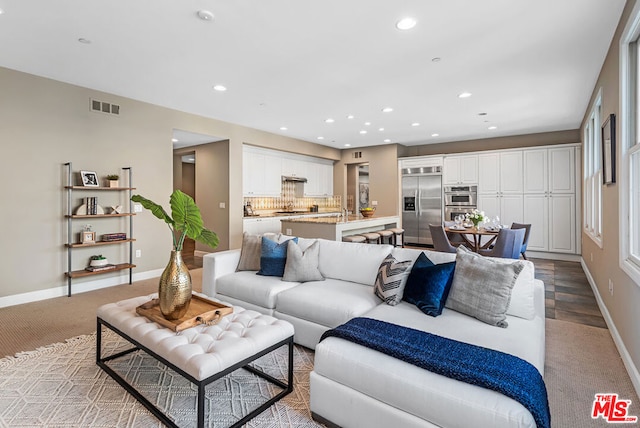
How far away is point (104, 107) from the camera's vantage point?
458 centimetres

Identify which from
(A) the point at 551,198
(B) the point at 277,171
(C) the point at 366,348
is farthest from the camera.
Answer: (B) the point at 277,171

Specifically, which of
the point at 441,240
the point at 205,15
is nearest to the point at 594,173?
the point at 441,240

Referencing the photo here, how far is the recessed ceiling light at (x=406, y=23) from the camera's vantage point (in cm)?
276

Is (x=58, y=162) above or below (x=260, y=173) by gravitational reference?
below

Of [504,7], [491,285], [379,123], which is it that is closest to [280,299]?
[491,285]

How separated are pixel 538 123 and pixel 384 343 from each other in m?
6.57

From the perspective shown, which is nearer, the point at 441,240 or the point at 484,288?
the point at 484,288

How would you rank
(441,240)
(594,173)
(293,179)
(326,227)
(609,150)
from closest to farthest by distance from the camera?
(609,150) → (594,173) → (441,240) → (326,227) → (293,179)

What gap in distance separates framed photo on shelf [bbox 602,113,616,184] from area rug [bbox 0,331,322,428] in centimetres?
312

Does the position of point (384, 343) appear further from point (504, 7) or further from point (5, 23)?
point (5, 23)

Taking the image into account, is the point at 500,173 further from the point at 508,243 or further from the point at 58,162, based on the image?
the point at 58,162

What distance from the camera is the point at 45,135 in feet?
13.4

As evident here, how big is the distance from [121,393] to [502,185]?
7.78 m

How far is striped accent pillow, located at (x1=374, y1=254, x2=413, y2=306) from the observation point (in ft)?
8.25
